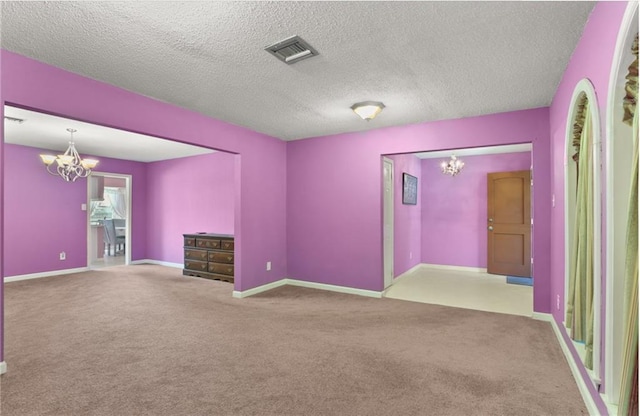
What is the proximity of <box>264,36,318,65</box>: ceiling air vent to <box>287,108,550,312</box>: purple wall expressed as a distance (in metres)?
2.31

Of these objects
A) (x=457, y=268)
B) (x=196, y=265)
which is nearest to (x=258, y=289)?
(x=196, y=265)

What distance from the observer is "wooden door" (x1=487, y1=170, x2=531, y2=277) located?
5855mm

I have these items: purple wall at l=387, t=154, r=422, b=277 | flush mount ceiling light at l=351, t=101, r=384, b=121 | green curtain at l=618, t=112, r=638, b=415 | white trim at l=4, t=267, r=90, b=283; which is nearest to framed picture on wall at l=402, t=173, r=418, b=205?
purple wall at l=387, t=154, r=422, b=277

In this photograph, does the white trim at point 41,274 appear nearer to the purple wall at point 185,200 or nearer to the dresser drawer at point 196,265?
the purple wall at point 185,200

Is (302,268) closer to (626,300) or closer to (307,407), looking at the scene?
(307,407)

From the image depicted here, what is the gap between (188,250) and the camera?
19.6 feet

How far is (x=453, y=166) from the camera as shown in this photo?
6.11 meters

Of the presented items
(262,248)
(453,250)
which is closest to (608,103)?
(262,248)

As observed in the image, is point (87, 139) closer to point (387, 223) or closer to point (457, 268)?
point (387, 223)

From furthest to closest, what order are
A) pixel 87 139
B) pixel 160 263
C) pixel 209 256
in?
pixel 160 263 < pixel 209 256 < pixel 87 139

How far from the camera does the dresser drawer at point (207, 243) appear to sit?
5.60m

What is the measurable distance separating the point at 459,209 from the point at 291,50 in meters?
5.46

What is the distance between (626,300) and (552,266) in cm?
242

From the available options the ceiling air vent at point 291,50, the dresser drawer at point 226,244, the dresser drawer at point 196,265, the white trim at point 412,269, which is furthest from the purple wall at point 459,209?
the ceiling air vent at point 291,50
